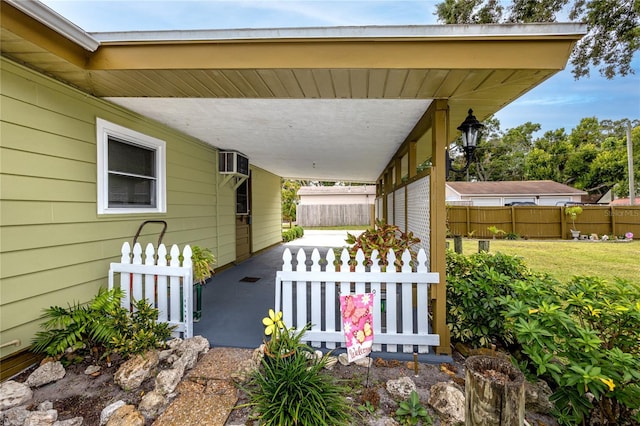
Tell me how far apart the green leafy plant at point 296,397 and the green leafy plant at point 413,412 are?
32 centimetres

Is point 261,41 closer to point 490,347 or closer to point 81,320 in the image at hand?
point 81,320

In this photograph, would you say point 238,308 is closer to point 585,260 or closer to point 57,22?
point 57,22

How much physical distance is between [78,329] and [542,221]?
14381 mm

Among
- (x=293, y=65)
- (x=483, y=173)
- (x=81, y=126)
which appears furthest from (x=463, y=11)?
(x=483, y=173)

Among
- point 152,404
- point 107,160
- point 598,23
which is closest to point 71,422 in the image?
point 152,404

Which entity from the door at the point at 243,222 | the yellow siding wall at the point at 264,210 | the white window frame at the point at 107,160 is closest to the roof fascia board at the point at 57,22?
the white window frame at the point at 107,160

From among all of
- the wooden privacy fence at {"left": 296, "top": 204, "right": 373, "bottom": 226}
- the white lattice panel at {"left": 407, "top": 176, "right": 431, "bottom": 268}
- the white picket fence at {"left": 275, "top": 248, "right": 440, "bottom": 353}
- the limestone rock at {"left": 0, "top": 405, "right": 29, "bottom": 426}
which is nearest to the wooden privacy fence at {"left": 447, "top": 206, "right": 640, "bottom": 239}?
the wooden privacy fence at {"left": 296, "top": 204, "right": 373, "bottom": 226}

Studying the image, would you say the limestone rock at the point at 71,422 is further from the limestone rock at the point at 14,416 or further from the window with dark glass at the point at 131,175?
the window with dark glass at the point at 131,175

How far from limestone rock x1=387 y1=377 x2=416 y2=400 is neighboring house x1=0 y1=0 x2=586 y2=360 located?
0.66m

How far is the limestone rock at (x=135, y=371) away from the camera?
196 centimetres

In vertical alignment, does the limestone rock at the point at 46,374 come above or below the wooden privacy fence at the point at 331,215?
below

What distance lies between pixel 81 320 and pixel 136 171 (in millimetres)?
1801

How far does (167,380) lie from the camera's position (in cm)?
194

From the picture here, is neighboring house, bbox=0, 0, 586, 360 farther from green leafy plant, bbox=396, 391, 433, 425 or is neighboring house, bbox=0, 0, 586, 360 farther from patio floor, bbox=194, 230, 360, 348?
patio floor, bbox=194, 230, 360, 348
